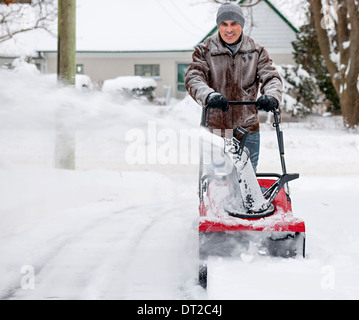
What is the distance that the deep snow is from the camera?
294cm

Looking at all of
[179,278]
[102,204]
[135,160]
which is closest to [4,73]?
[102,204]

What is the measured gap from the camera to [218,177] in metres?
3.78

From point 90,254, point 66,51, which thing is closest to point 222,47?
point 90,254

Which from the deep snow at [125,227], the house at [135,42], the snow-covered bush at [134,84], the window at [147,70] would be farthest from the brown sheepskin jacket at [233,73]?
the window at [147,70]

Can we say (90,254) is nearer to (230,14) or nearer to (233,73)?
(233,73)

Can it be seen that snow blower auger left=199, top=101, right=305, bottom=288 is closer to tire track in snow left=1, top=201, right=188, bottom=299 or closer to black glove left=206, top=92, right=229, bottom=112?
black glove left=206, top=92, right=229, bottom=112

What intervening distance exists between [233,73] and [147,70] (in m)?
24.0

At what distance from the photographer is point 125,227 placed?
4.87 m

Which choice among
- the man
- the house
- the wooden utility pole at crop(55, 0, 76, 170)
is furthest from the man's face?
the house

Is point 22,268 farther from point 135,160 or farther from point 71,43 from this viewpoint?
point 135,160

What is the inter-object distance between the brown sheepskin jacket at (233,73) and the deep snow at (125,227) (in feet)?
1.70

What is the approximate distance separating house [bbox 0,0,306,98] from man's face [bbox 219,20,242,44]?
2134cm

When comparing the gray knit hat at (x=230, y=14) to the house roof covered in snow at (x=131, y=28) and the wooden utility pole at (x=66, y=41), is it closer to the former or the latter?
the wooden utility pole at (x=66, y=41)

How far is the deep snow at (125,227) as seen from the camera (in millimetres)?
2943
